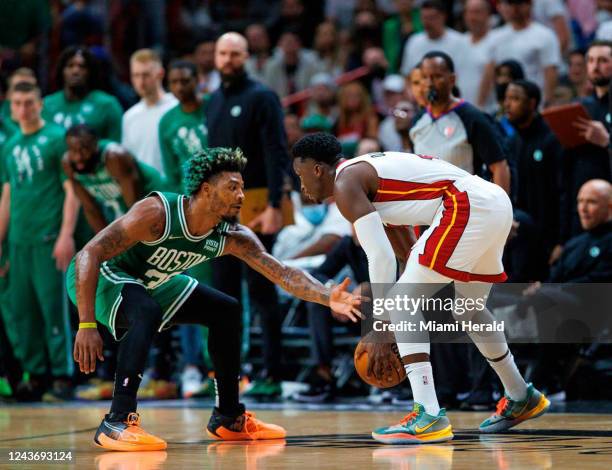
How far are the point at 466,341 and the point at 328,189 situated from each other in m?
2.35

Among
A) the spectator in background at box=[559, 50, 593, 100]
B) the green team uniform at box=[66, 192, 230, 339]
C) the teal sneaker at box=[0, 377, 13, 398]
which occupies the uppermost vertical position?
the spectator in background at box=[559, 50, 593, 100]

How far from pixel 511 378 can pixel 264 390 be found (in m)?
2.70

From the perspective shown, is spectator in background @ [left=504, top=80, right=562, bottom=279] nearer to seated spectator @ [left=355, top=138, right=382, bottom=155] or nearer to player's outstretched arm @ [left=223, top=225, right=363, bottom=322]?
seated spectator @ [left=355, top=138, right=382, bottom=155]

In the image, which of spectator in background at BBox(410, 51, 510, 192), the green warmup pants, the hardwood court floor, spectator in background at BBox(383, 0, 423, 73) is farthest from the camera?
spectator in background at BBox(383, 0, 423, 73)

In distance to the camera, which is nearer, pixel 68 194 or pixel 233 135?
pixel 233 135

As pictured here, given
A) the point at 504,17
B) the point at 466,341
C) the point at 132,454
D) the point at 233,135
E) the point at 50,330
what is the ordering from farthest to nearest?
the point at 504,17
the point at 50,330
the point at 233,135
the point at 466,341
the point at 132,454

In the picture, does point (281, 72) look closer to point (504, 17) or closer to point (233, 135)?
point (504, 17)

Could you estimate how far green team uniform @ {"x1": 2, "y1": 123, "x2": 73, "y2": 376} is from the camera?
31.9 ft

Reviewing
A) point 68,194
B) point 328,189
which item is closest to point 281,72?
point 68,194

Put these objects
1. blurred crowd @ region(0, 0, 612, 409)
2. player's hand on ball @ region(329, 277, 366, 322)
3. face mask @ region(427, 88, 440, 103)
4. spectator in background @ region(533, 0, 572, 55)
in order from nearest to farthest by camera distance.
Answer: player's hand on ball @ region(329, 277, 366, 322)
face mask @ region(427, 88, 440, 103)
blurred crowd @ region(0, 0, 612, 409)
spectator in background @ region(533, 0, 572, 55)

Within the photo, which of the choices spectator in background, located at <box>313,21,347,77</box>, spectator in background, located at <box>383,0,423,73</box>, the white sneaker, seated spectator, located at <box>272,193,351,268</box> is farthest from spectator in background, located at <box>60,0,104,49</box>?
the white sneaker

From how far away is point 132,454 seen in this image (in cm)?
592

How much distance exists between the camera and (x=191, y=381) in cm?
945

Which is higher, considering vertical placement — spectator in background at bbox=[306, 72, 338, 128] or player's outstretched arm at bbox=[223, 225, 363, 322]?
spectator in background at bbox=[306, 72, 338, 128]
